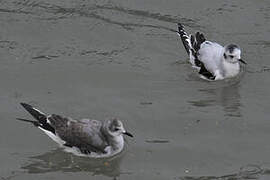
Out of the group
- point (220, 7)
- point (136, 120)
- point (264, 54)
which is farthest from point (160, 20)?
point (136, 120)

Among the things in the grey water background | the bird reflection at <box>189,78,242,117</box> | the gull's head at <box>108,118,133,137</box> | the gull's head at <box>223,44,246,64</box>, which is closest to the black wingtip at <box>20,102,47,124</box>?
the grey water background

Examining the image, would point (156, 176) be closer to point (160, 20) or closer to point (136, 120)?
point (136, 120)

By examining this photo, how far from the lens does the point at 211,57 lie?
11703mm

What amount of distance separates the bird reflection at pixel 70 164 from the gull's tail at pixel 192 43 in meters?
2.93

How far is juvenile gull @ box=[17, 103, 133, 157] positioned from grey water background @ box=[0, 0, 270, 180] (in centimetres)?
17

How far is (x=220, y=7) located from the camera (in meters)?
13.2

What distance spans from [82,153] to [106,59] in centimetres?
268

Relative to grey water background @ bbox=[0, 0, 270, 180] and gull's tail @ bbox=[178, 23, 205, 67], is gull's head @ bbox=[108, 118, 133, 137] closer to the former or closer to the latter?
grey water background @ bbox=[0, 0, 270, 180]

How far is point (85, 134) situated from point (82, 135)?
0.14 ft

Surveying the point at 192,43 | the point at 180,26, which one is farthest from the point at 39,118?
the point at 180,26

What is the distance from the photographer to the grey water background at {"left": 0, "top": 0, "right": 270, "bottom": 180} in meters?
9.12

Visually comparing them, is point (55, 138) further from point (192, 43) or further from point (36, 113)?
point (192, 43)

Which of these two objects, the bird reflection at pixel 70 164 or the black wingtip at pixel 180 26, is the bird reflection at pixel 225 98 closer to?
the black wingtip at pixel 180 26

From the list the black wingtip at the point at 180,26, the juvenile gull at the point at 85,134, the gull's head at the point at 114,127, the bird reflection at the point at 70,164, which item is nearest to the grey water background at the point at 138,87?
Answer: the bird reflection at the point at 70,164
